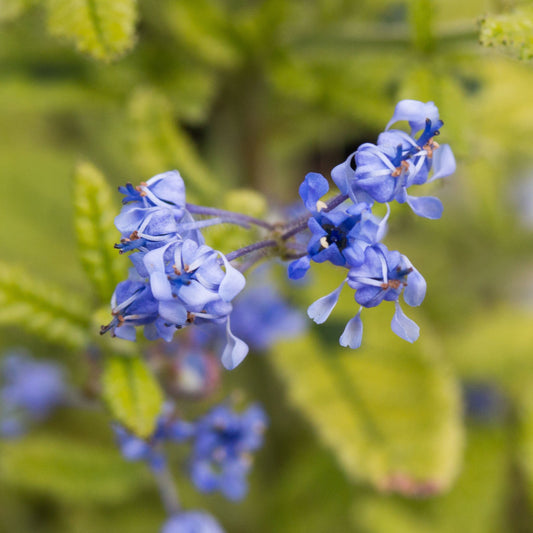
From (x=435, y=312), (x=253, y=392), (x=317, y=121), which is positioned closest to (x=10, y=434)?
(x=253, y=392)

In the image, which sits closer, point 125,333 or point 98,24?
point 125,333

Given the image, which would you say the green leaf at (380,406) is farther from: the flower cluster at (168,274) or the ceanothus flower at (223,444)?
the flower cluster at (168,274)

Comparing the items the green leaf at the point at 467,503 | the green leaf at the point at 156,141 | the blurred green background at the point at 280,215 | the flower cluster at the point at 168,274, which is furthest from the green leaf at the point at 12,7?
the green leaf at the point at 467,503

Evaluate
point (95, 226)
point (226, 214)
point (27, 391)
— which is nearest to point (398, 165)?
point (226, 214)

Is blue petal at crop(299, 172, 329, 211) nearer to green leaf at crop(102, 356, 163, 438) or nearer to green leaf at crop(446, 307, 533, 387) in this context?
green leaf at crop(102, 356, 163, 438)

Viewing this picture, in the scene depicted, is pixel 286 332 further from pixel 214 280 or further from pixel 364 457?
pixel 214 280

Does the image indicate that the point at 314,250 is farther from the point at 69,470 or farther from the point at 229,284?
the point at 69,470
